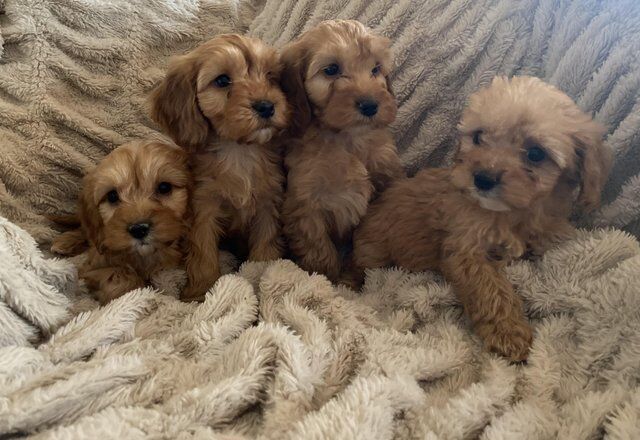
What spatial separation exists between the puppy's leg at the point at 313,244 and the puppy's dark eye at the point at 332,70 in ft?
1.66

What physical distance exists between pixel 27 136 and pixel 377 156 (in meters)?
1.44

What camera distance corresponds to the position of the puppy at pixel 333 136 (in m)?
2.03

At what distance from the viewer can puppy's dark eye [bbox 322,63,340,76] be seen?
2070 mm

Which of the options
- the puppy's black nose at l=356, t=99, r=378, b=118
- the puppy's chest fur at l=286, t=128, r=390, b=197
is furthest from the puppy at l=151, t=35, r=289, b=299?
the puppy's black nose at l=356, t=99, r=378, b=118

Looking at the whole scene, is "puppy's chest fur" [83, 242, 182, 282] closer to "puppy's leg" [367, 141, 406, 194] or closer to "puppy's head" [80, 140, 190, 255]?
"puppy's head" [80, 140, 190, 255]

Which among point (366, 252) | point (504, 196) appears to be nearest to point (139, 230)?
point (366, 252)

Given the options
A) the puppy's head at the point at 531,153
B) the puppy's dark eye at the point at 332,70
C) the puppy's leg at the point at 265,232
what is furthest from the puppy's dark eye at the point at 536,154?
the puppy's leg at the point at 265,232

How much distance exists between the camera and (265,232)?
7.37ft

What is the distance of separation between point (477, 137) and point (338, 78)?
530 mm

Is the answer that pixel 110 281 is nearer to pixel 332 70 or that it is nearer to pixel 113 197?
pixel 113 197

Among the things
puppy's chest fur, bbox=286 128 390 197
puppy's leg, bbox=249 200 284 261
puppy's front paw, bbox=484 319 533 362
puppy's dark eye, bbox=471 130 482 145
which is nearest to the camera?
puppy's front paw, bbox=484 319 533 362

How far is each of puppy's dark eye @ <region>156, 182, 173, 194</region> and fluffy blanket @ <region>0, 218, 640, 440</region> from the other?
16.4 inches

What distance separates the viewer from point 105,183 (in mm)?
2154

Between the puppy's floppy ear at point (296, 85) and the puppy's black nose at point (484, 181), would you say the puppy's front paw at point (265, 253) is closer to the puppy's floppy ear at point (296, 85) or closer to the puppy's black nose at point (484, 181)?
the puppy's floppy ear at point (296, 85)
